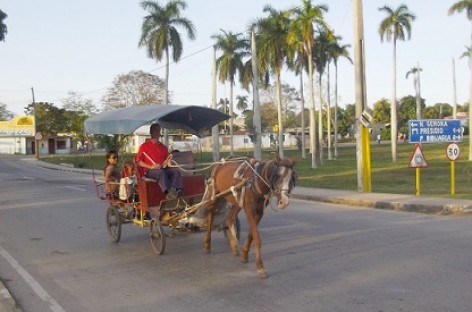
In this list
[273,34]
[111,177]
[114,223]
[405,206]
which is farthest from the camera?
[273,34]

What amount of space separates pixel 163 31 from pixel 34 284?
42.8 meters

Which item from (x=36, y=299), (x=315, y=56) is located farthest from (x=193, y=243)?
(x=315, y=56)

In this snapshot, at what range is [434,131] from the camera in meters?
18.5

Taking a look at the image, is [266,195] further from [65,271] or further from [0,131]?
[0,131]

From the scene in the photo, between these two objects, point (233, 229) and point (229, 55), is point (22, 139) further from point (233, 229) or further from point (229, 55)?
point (233, 229)

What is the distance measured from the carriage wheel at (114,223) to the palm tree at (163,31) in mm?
38581

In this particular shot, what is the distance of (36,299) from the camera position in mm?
7363

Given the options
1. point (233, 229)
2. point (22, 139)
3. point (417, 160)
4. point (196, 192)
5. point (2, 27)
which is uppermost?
point (2, 27)

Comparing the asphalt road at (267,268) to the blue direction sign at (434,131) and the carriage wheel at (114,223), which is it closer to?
the carriage wheel at (114,223)

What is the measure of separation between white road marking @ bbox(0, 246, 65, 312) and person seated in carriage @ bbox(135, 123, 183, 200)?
94.5 inches

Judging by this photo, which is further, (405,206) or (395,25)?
(395,25)

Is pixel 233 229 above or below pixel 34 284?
above

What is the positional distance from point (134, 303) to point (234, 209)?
283 centimetres

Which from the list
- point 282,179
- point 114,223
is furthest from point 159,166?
point 282,179
